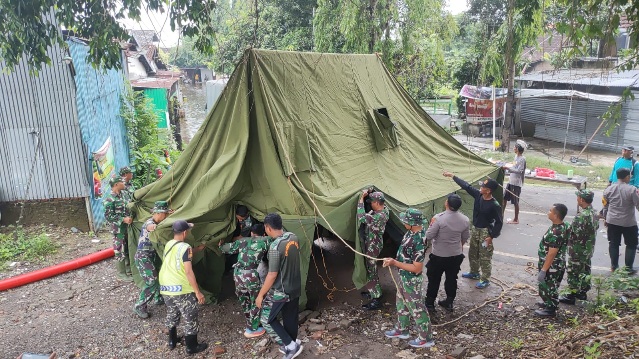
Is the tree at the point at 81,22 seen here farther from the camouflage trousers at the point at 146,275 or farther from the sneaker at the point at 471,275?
the sneaker at the point at 471,275

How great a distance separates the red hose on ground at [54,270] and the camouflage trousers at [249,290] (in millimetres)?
3422

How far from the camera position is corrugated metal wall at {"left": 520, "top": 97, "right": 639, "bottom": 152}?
53.3 ft

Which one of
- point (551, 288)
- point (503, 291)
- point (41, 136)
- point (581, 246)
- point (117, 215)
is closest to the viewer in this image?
point (551, 288)

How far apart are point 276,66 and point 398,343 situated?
3579mm

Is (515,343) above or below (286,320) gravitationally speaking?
below

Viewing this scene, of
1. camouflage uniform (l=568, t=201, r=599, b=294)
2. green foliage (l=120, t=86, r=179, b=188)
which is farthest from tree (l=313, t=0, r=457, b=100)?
camouflage uniform (l=568, t=201, r=599, b=294)

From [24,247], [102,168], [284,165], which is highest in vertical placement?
[284,165]

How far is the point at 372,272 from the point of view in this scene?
18.8 ft

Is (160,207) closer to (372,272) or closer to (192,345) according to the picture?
(192,345)

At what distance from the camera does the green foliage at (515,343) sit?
4730mm

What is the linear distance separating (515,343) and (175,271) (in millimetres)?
3569

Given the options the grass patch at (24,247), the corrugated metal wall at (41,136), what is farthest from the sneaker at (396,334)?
the corrugated metal wall at (41,136)

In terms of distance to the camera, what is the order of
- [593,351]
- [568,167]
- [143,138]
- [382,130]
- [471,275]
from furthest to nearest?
[568,167], [143,138], [382,130], [471,275], [593,351]

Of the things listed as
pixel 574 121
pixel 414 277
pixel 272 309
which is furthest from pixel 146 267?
pixel 574 121
